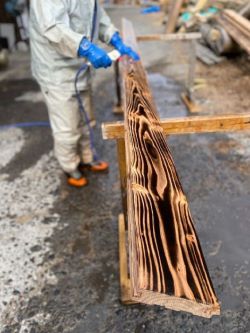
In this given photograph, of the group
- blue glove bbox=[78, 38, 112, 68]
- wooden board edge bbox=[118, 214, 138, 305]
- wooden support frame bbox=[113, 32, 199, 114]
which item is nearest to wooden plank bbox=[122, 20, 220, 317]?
blue glove bbox=[78, 38, 112, 68]

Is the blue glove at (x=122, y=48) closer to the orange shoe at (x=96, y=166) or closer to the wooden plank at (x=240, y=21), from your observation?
the orange shoe at (x=96, y=166)

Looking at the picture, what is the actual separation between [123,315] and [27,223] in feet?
3.87

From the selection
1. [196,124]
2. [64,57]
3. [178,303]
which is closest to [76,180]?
[64,57]

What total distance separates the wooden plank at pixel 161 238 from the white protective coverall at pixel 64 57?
1102mm

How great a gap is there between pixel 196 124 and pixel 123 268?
110cm

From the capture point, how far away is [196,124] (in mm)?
1949

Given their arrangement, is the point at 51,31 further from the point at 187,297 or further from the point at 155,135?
the point at 187,297

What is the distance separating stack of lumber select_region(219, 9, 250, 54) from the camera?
4124mm

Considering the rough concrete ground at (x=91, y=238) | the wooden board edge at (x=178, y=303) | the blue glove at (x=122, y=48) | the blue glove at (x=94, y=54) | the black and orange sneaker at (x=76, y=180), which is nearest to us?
the wooden board edge at (x=178, y=303)

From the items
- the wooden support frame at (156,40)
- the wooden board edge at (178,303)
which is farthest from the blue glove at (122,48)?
the wooden board edge at (178,303)

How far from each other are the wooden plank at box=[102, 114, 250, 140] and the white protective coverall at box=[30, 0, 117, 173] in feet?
2.44

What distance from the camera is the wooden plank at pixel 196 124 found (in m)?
1.92

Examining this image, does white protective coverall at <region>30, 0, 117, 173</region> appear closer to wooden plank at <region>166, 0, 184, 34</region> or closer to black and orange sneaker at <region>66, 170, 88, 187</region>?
black and orange sneaker at <region>66, 170, 88, 187</region>

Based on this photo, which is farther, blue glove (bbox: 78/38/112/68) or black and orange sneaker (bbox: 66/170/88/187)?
black and orange sneaker (bbox: 66/170/88/187)
